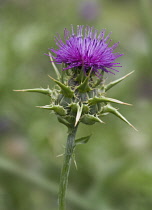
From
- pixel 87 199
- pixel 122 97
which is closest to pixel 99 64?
pixel 87 199

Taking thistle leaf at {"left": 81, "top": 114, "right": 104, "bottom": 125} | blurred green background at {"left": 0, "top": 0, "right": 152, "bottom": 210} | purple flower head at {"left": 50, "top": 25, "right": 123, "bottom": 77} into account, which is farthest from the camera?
blurred green background at {"left": 0, "top": 0, "right": 152, "bottom": 210}

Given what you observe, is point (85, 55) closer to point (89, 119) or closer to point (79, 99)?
point (79, 99)

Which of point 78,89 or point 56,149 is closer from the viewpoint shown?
point 78,89

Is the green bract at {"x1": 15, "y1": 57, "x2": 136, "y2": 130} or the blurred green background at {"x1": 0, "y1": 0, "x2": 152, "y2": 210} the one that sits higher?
the green bract at {"x1": 15, "y1": 57, "x2": 136, "y2": 130}

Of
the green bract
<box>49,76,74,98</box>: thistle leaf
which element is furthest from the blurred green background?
<box>49,76,74,98</box>: thistle leaf

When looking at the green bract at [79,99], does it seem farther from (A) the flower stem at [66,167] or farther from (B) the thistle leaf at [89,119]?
(A) the flower stem at [66,167]

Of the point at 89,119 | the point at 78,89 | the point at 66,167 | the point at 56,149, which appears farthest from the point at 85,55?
the point at 56,149

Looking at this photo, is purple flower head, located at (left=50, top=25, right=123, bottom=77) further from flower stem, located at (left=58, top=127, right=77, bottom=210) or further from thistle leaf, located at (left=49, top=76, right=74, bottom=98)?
flower stem, located at (left=58, top=127, right=77, bottom=210)

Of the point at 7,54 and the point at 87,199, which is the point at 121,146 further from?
the point at 7,54

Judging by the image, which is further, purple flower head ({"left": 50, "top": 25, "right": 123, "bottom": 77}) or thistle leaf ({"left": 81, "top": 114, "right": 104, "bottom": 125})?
purple flower head ({"left": 50, "top": 25, "right": 123, "bottom": 77})

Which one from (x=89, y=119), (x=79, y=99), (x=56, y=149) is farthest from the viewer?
A: (x=56, y=149)

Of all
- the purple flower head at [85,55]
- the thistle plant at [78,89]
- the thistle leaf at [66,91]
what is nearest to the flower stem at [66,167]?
the thistle plant at [78,89]
